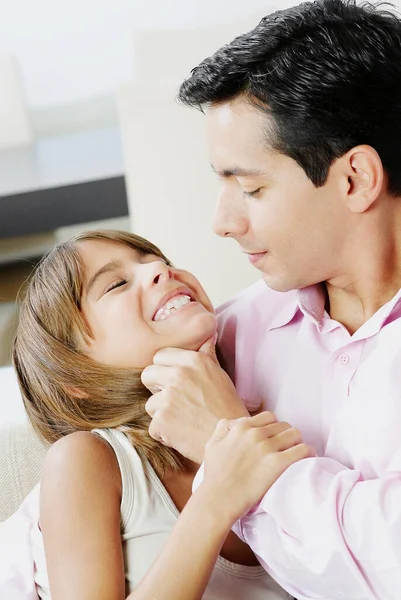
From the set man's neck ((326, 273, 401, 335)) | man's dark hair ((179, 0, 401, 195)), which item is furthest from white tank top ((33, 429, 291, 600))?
man's dark hair ((179, 0, 401, 195))

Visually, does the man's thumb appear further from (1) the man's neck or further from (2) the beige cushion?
(2) the beige cushion

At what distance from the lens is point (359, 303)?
5.31 ft

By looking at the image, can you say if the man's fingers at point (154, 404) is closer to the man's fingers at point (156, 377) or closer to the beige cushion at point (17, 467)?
the man's fingers at point (156, 377)

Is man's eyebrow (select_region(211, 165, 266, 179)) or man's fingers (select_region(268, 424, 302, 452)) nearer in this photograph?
→ man's fingers (select_region(268, 424, 302, 452))

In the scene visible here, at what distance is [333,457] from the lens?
58.6 inches

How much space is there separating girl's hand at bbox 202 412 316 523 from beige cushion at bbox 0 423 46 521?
65 cm

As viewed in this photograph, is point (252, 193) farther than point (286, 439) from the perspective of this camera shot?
Yes

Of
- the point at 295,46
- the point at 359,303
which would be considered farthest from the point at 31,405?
the point at 295,46

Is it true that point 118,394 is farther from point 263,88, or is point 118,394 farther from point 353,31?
point 353,31

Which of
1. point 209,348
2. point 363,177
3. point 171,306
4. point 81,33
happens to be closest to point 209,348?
point 209,348

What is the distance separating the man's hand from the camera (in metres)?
1.48

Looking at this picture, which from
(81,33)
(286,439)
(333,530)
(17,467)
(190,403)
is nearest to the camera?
(333,530)

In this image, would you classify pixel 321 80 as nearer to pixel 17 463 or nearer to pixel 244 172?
pixel 244 172

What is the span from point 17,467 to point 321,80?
39.8 inches
